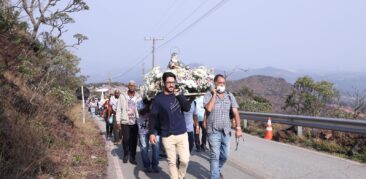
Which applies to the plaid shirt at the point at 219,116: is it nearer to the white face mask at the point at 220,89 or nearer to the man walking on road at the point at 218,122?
the man walking on road at the point at 218,122

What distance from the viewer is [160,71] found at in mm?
8273

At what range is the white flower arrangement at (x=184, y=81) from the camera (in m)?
8.15

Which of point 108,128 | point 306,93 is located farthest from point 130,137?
point 306,93

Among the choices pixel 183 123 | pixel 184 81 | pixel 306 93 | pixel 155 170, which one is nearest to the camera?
pixel 183 123

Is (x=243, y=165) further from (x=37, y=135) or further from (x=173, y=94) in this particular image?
(x=37, y=135)

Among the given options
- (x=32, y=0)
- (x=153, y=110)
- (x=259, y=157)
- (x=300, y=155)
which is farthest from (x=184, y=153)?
(x=32, y=0)

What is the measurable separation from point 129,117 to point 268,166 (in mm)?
3348

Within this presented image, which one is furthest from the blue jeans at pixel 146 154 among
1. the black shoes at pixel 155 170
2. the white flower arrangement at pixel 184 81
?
the white flower arrangement at pixel 184 81

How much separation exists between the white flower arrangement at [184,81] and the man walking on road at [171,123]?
123 cm

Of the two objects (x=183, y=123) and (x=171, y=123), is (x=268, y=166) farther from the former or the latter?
(x=171, y=123)

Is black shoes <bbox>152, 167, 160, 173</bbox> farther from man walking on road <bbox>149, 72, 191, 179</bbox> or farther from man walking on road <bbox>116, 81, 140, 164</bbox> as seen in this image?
man walking on road <bbox>149, 72, 191, 179</bbox>

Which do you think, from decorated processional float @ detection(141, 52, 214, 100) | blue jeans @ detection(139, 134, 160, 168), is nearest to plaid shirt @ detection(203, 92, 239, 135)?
decorated processional float @ detection(141, 52, 214, 100)

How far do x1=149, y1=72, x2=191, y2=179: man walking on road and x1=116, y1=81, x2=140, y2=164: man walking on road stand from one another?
295cm

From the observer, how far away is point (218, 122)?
7.14 metres
